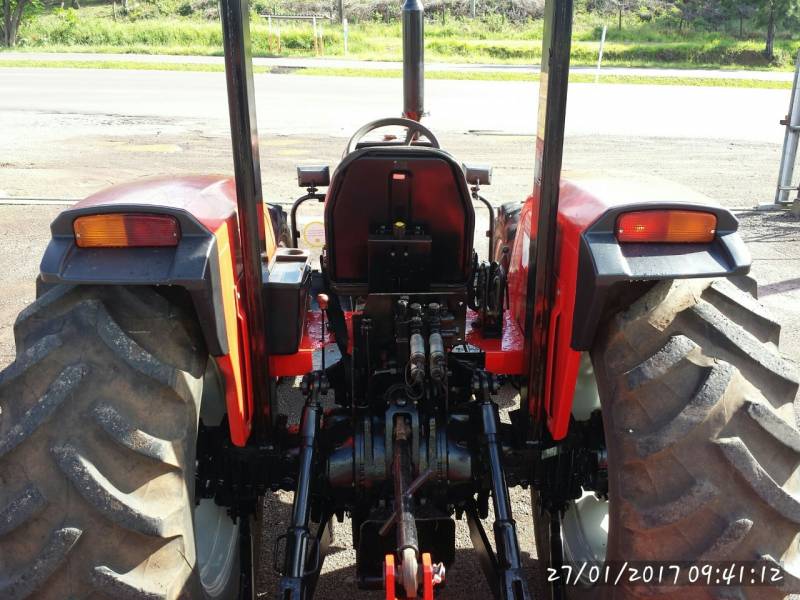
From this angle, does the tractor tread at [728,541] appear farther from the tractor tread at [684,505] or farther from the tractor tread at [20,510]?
the tractor tread at [20,510]

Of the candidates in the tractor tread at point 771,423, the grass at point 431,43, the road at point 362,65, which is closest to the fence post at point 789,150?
the tractor tread at point 771,423

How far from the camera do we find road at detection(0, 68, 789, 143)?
561 inches

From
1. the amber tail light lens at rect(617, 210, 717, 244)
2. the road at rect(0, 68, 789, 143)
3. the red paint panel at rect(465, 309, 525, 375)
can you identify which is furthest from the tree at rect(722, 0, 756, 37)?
the amber tail light lens at rect(617, 210, 717, 244)

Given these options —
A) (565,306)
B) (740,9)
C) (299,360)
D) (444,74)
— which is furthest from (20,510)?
(740,9)

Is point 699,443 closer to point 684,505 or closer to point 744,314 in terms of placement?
point 684,505

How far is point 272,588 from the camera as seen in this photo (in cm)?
285

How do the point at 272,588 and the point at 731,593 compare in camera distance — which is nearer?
the point at 731,593

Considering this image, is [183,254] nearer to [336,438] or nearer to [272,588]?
[336,438]

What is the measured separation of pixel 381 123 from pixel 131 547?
2594 millimetres

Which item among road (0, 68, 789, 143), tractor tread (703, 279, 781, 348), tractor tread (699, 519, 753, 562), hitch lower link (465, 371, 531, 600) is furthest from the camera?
road (0, 68, 789, 143)

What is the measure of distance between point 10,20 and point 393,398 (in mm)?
35994

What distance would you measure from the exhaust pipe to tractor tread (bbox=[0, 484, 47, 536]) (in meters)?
3.19

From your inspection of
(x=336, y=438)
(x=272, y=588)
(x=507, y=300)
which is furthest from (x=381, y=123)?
(x=272, y=588)

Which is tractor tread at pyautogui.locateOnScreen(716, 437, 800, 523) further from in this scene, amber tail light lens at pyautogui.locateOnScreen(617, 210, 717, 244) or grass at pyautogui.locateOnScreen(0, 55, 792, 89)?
grass at pyautogui.locateOnScreen(0, 55, 792, 89)
